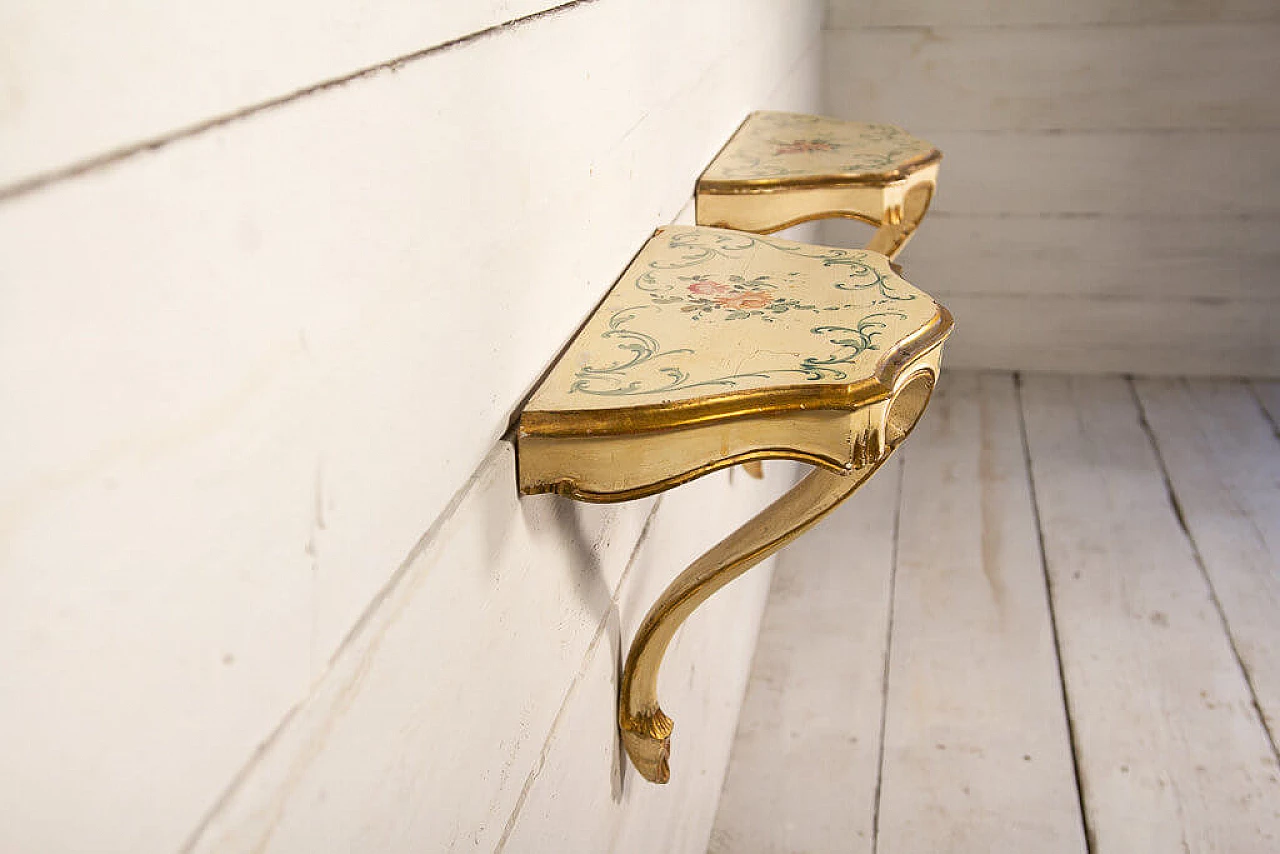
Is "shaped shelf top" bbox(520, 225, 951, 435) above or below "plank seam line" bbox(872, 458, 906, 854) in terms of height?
above

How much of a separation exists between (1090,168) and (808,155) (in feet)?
5.19

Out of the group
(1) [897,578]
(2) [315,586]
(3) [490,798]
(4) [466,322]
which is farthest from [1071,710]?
(2) [315,586]

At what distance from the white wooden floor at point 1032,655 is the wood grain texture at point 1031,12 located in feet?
2.94

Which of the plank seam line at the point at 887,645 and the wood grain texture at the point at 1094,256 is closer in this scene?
the plank seam line at the point at 887,645

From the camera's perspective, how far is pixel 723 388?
773mm

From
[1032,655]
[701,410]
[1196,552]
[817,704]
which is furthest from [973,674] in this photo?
[701,410]

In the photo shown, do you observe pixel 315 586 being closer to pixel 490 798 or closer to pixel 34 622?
pixel 34 622

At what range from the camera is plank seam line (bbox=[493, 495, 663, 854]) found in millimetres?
772

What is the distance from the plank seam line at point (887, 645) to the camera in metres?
1.61

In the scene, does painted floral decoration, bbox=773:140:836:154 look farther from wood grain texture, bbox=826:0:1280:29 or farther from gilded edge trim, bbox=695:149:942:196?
wood grain texture, bbox=826:0:1280:29

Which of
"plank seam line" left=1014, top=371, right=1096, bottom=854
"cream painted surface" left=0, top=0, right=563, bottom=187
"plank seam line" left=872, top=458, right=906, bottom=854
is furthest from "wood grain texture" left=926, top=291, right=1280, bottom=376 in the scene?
"cream painted surface" left=0, top=0, right=563, bottom=187

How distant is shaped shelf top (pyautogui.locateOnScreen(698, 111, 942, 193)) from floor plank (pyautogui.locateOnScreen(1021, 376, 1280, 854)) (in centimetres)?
84

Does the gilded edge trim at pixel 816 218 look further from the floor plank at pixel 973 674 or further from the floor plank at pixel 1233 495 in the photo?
the floor plank at pixel 1233 495

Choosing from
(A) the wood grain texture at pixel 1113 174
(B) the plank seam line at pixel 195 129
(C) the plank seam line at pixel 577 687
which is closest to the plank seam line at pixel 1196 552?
(A) the wood grain texture at pixel 1113 174
